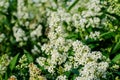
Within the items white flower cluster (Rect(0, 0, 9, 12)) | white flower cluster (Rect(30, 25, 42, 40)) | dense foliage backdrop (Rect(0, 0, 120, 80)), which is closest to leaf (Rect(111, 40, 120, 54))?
dense foliage backdrop (Rect(0, 0, 120, 80))

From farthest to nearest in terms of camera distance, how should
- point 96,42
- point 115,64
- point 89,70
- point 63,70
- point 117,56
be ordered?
point 96,42
point 117,56
point 115,64
point 63,70
point 89,70

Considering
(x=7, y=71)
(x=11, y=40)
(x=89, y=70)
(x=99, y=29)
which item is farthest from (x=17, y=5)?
(x=89, y=70)

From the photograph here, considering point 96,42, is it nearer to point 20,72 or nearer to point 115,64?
point 115,64

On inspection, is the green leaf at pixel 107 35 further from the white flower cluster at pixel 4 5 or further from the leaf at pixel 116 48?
the white flower cluster at pixel 4 5

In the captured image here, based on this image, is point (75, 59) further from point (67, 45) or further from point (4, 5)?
point (4, 5)

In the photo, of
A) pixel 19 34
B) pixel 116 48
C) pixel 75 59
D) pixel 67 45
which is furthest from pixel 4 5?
pixel 75 59

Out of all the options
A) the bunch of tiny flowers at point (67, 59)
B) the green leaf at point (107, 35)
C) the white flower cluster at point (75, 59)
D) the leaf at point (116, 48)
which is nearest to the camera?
the white flower cluster at point (75, 59)

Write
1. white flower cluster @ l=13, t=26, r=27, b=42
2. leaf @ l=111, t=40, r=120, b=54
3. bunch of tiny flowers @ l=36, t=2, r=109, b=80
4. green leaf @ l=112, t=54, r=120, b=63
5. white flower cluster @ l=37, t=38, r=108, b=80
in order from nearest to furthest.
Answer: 1. white flower cluster @ l=37, t=38, r=108, b=80
2. bunch of tiny flowers @ l=36, t=2, r=109, b=80
3. green leaf @ l=112, t=54, r=120, b=63
4. leaf @ l=111, t=40, r=120, b=54
5. white flower cluster @ l=13, t=26, r=27, b=42

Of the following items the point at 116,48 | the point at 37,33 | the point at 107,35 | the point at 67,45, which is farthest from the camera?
the point at 37,33

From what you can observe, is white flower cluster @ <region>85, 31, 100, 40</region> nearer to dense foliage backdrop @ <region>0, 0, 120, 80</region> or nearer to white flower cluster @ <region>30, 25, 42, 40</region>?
dense foliage backdrop @ <region>0, 0, 120, 80</region>

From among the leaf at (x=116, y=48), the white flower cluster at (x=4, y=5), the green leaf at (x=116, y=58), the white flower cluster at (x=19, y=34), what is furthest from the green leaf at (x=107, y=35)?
the white flower cluster at (x=4, y=5)

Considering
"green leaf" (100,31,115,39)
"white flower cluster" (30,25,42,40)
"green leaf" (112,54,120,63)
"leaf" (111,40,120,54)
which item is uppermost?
"white flower cluster" (30,25,42,40)
